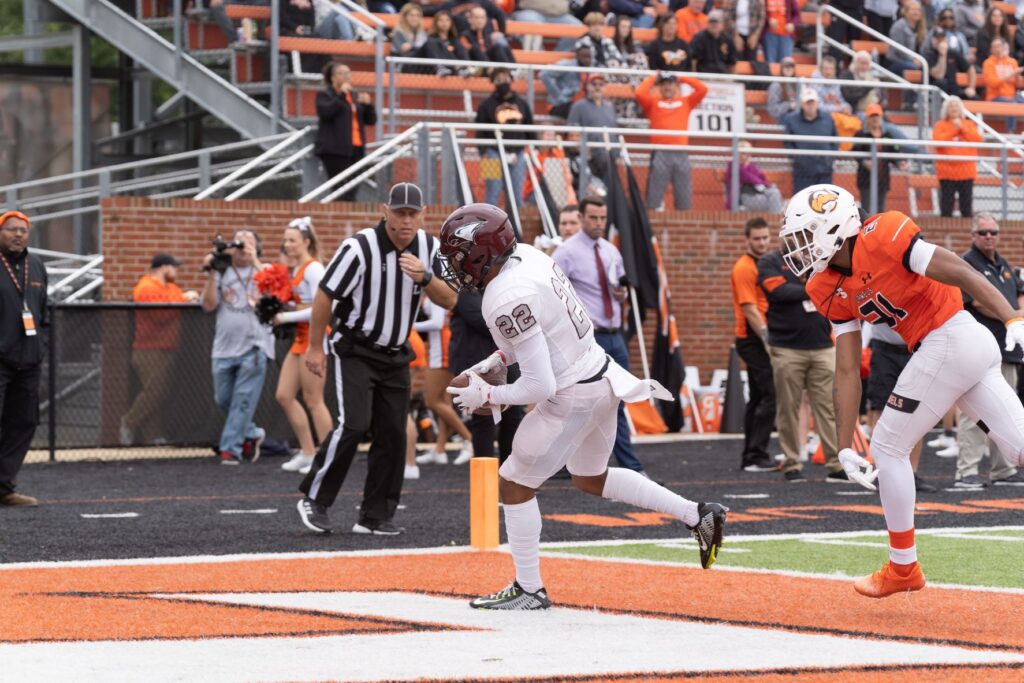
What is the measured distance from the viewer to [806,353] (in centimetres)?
1329

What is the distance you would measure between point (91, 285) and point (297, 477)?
504cm

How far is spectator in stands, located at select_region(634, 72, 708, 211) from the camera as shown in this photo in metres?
19.9

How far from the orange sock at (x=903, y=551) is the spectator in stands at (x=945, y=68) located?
61.0 feet

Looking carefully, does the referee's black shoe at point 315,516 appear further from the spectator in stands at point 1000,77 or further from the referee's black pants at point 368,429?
the spectator in stands at point 1000,77

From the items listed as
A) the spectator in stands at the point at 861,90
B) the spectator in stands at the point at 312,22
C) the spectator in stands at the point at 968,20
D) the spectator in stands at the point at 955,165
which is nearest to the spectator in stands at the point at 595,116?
the spectator in stands at the point at 312,22

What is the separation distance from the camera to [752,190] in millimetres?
20531

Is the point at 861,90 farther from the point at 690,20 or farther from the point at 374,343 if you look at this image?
the point at 374,343

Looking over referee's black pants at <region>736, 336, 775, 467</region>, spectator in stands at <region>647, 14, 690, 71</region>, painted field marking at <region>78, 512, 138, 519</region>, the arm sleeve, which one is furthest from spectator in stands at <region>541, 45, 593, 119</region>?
the arm sleeve

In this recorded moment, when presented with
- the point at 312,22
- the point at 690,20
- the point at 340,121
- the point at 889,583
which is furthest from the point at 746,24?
the point at 889,583

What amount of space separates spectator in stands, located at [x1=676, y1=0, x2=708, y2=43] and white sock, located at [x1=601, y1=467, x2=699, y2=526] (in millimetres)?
16087

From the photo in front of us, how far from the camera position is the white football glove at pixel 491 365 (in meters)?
6.98

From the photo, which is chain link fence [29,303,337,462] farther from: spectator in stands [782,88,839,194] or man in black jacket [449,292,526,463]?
spectator in stands [782,88,839,194]

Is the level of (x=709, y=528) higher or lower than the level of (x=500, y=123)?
lower

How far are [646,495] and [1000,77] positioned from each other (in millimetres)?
19493
